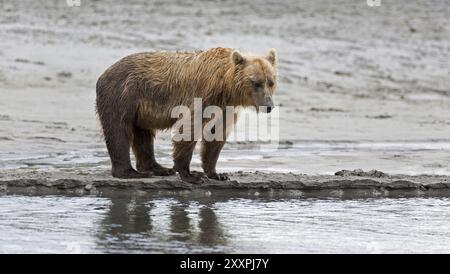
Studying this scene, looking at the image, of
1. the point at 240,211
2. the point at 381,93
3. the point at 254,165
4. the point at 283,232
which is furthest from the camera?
the point at 381,93

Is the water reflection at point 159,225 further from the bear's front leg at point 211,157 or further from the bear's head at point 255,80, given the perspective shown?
the bear's head at point 255,80

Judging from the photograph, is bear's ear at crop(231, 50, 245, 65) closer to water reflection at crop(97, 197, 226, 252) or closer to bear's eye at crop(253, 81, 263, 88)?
bear's eye at crop(253, 81, 263, 88)

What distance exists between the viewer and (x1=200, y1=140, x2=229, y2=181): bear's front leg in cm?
916

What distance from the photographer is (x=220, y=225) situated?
298 inches

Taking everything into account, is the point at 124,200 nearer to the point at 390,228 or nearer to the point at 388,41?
the point at 390,228

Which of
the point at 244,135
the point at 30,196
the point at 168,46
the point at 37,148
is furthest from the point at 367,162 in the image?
the point at 168,46

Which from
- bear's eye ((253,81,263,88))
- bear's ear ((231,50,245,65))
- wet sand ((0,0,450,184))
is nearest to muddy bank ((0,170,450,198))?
wet sand ((0,0,450,184))

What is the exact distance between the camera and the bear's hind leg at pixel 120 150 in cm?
912

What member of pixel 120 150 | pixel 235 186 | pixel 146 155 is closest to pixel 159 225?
pixel 235 186

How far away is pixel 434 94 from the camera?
18453 mm

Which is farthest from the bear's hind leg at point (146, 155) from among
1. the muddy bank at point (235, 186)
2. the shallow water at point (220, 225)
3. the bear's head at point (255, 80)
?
the bear's head at point (255, 80)

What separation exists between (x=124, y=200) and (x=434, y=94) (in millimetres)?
11033

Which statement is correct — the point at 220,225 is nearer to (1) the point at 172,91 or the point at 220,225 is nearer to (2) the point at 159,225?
(2) the point at 159,225

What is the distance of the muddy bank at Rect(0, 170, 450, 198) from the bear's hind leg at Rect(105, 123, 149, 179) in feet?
0.44
